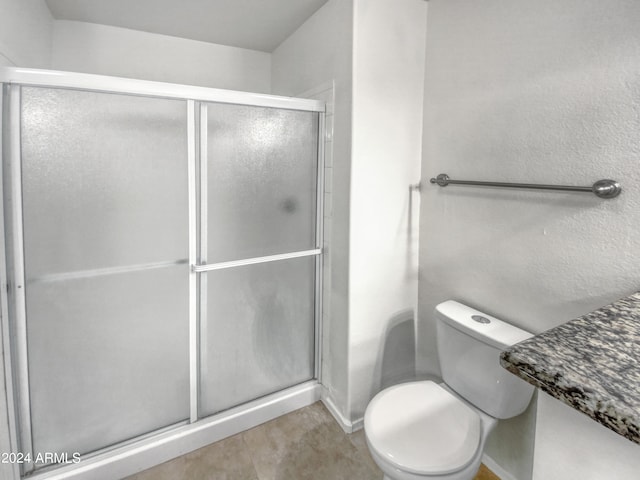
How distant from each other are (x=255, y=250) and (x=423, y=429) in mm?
1105

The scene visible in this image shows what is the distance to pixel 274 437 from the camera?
1.75 m

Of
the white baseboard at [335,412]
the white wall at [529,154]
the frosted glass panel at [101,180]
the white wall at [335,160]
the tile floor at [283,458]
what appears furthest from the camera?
the white baseboard at [335,412]

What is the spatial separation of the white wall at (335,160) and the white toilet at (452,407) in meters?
0.48

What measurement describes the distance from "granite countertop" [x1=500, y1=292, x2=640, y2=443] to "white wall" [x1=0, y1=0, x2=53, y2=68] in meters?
1.89

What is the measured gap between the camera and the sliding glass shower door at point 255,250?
5.20 ft

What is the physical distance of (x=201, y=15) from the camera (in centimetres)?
194

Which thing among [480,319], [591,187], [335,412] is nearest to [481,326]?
[480,319]

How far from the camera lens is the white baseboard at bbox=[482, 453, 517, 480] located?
147cm

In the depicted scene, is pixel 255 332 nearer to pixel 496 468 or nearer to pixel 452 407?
pixel 452 407

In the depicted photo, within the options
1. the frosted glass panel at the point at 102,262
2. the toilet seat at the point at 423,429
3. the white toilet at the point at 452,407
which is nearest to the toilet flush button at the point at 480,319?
the white toilet at the point at 452,407

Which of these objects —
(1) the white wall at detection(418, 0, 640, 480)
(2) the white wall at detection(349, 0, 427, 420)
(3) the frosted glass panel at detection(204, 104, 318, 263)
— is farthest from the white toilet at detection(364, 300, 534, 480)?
(3) the frosted glass panel at detection(204, 104, 318, 263)

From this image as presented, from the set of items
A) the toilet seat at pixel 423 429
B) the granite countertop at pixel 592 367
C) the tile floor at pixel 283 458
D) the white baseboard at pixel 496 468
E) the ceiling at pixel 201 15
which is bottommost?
the tile floor at pixel 283 458

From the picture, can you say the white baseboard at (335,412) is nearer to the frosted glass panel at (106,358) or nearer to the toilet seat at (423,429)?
the toilet seat at (423,429)

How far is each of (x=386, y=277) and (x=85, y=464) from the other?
164cm
